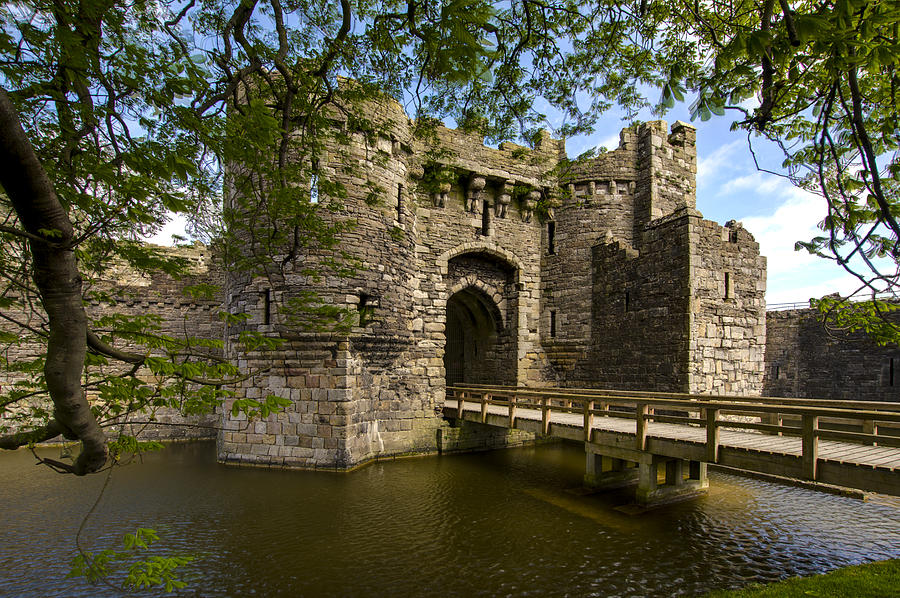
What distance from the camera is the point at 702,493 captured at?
784cm

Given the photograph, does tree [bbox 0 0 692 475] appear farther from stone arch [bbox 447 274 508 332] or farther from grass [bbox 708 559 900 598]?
stone arch [bbox 447 274 508 332]

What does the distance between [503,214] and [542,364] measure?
4188 mm

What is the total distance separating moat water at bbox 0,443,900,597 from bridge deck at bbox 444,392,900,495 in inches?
38.4

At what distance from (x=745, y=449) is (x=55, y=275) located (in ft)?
21.3

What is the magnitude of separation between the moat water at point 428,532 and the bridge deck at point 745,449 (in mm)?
976

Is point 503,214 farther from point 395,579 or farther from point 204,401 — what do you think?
point 204,401

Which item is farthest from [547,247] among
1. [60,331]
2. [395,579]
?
[60,331]

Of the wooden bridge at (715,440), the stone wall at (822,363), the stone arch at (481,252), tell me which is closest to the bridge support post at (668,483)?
the wooden bridge at (715,440)

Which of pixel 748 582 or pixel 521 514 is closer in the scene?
pixel 748 582

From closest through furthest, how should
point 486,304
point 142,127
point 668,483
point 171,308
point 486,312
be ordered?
point 142,127 < point 668,483 < point 171,308 < point 486,304 < point 486,312

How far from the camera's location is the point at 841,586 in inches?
167

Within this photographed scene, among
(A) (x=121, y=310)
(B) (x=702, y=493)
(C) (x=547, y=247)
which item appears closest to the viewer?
(B) (x=702, y=493)

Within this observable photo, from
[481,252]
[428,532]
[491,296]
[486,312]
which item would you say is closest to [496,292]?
[491,296]

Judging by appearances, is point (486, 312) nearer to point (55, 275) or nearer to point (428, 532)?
point (428, 532)
